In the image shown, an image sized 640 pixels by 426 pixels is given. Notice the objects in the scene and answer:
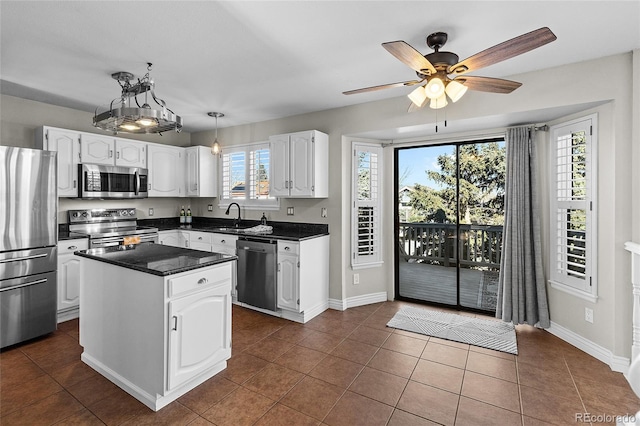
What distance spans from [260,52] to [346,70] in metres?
0.80

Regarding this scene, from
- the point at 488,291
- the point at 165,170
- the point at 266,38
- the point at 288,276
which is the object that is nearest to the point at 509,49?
the point at 266,38

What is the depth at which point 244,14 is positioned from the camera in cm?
205

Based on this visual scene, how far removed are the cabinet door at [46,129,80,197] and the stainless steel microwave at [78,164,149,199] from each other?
2.7 inches

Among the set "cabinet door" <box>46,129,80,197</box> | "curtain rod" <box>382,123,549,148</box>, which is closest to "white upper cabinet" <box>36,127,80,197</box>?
"cabinet door" <box>46,129,80,197</box>

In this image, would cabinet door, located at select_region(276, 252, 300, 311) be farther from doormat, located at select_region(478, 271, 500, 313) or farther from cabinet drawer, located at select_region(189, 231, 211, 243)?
doormat, located at select_region(478, 271, 500, 313)

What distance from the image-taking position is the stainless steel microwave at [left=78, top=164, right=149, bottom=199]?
3.95 meters

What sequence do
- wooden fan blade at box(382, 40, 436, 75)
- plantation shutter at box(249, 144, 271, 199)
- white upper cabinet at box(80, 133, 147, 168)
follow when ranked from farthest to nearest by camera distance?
plantation shutter at box(249, 144, 271, 199), white upper cabinet at box(80, 133, 147, 168), wooden fan blade at box(382, 40, 436, 75)

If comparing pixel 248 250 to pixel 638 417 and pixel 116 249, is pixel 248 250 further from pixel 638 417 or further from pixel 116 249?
pixel 638 417

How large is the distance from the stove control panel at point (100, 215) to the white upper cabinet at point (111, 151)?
0.70 m

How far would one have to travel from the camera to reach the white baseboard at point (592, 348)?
2.56 m

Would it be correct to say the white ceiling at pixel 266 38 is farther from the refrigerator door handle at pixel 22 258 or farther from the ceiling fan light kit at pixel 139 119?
the refrigerator door handle at pixel 22 258

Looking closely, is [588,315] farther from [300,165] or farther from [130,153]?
[130,153]

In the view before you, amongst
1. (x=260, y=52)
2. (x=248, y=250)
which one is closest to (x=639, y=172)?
(x=260, y=52)

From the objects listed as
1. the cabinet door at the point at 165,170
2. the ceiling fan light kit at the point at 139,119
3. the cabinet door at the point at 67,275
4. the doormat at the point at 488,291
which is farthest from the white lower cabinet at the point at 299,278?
the cabinet door at the point at 165,170
